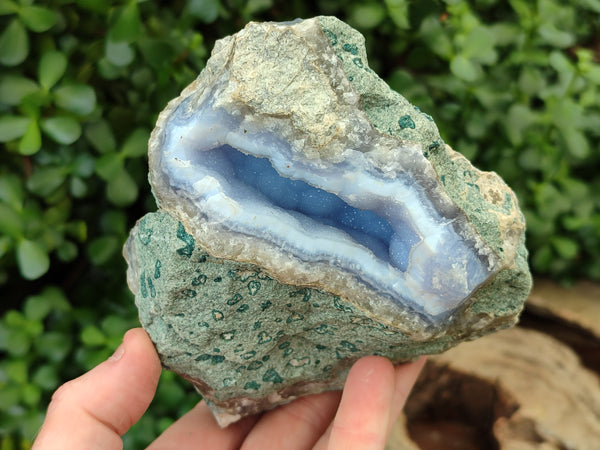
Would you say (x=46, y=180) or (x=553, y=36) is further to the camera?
(x=553, y=36)

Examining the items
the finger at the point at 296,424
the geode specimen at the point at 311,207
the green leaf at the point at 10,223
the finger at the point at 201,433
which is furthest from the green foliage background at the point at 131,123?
the geode specimen at the point at 311,207

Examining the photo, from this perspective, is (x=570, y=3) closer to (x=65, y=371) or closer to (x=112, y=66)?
(x=112, y=66)

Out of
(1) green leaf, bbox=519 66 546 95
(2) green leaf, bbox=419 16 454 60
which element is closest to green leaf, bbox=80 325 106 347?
(2) green leaf, bbox=419 16 454 60

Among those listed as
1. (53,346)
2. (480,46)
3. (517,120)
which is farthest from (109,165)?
(517,120)

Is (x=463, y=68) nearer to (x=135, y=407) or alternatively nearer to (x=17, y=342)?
(x=135, y=407)

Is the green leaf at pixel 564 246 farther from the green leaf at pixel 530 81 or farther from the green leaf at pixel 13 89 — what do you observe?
the green leaf at pixel 13 89

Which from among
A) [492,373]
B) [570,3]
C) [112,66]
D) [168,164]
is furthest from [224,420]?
[570,3]
